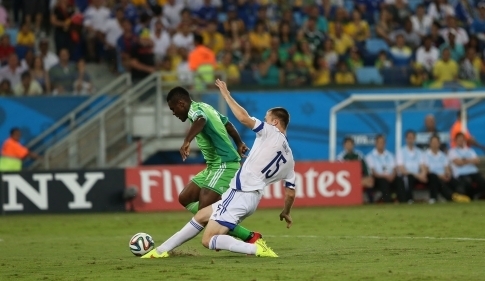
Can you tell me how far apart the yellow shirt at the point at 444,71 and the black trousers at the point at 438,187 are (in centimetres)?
348

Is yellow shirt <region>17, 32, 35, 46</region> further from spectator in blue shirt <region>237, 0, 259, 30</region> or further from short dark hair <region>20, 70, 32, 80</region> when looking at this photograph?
spectator in blue shirt <region>237, 0, 259, 30</region>

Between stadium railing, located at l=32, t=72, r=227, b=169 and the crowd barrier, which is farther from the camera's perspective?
stadium railing, located at l=32, t=72, r=227, b=169

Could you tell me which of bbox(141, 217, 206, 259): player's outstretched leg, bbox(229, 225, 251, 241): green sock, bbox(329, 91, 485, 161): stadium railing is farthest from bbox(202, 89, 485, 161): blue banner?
bbox(229, 225, 251, 241): green sock

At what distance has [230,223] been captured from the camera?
38.8 ft

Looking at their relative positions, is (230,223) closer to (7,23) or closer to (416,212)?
(416,212)

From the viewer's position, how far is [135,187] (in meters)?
22.2

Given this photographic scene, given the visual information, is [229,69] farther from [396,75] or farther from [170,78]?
[396,75]

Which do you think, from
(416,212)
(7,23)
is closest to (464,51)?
(416,212)

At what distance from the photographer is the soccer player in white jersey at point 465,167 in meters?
23.8

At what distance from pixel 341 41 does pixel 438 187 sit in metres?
5.16

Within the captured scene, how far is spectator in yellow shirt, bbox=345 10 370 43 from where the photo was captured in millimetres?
27469

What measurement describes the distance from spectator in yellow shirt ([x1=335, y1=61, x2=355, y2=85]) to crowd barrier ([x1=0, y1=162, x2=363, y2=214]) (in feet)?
10.9

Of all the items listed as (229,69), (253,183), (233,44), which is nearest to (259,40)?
(233,44)

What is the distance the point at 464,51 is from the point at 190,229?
17.3 metres
